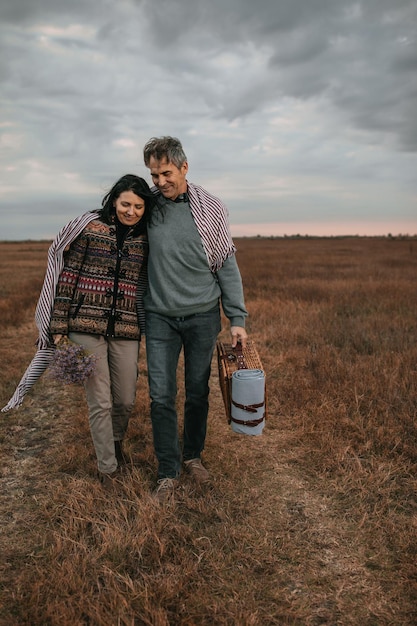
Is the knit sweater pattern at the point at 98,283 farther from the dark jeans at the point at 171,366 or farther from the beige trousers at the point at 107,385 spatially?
the dark jeans at the point at 171,366

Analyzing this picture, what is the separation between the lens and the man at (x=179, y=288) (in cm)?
324

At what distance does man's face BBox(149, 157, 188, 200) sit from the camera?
10.2 feet

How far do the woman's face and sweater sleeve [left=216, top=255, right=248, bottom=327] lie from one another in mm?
711

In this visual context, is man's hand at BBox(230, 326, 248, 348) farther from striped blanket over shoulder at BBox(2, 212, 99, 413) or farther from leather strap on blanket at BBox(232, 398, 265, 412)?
striped blanket over shoulder at BBox(2, 212, 99, 413)

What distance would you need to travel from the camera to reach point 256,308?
10.7m

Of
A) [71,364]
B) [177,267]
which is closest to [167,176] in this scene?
[177,267]

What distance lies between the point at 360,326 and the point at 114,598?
23.0 feet

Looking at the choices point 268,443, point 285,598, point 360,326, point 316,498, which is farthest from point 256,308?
point 285,598

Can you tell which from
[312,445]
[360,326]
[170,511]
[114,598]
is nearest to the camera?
[114,598]

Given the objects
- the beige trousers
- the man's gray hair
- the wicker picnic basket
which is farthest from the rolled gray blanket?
the man's gray hair

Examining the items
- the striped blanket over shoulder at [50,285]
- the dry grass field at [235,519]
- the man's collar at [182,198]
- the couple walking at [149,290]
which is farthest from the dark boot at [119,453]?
the man's collar at [182,198]

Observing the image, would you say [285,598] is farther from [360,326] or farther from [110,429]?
[360,326]

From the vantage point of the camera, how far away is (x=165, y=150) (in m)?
3.09

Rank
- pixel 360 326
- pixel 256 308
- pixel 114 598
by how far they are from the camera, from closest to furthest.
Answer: pixel 114 598
pixel 360 326
pixel 256 308
